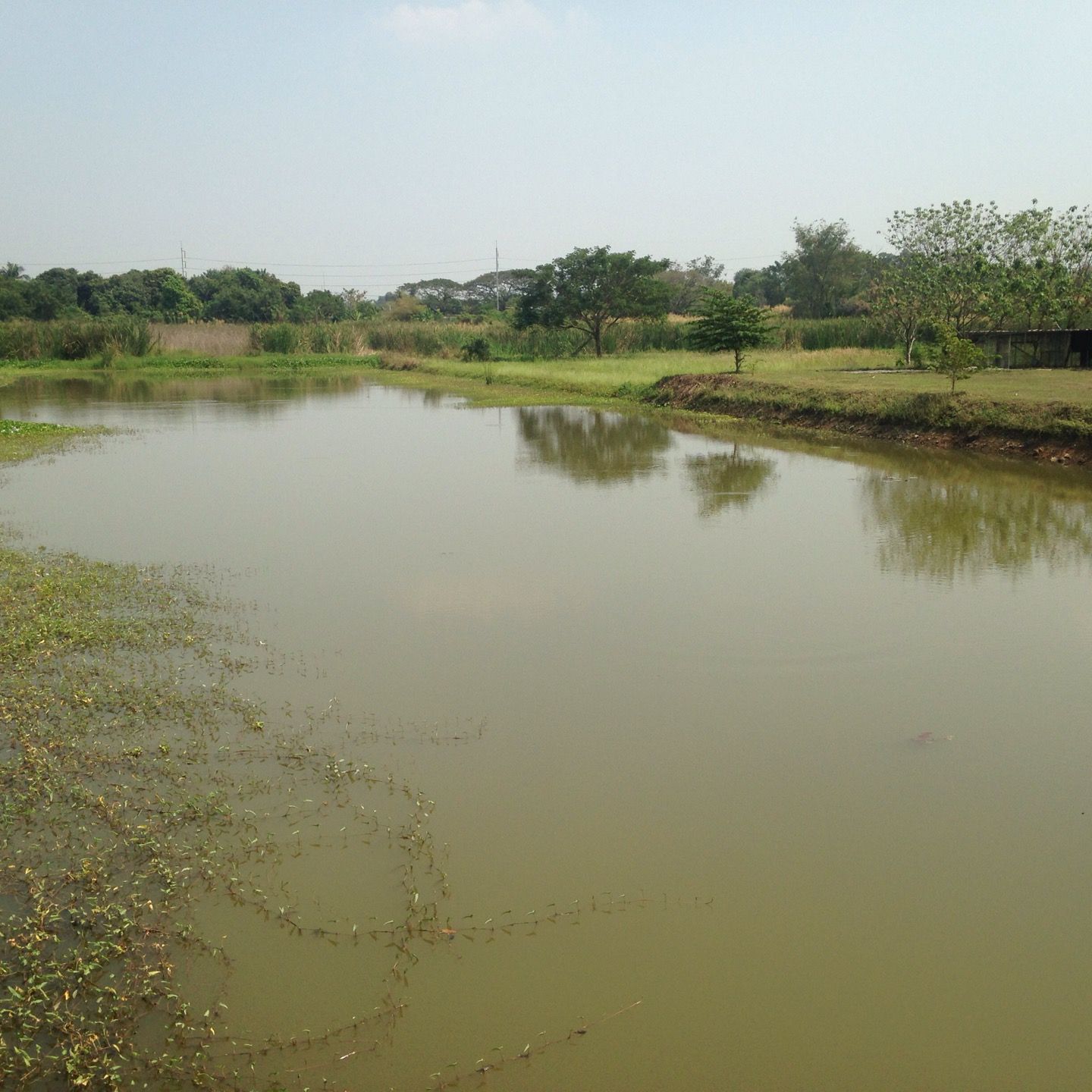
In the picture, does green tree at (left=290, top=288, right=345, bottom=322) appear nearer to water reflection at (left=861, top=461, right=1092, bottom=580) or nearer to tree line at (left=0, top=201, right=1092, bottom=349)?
tree line at (left=0, top=201, right=1092, bottom=349)

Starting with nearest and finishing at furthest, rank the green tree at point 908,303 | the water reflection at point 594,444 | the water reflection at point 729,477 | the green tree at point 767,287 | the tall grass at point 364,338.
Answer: the water reflection at point 729,477, the water reflection at point 594,444, the green tree at point 908,303, the tall grass at point 364,338, the green tree at point 767,287

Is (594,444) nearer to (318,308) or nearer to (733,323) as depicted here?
(733,323)

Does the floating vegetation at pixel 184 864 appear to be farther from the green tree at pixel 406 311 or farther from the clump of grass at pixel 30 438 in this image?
the green tree at pixel 406 311

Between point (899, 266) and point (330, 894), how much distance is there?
90.4 feet

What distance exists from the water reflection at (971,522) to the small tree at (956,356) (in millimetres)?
3160

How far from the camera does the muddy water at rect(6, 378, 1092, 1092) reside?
2.78 meters

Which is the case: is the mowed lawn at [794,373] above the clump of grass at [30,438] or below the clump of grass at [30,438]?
above

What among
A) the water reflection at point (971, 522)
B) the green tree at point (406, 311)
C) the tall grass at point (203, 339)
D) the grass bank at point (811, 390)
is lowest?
the water reflection at point (971, 522)

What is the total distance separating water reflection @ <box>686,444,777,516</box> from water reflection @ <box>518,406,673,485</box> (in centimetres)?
56

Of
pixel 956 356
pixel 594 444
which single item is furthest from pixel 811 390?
pixel 594 444

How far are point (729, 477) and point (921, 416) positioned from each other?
412 centimetres

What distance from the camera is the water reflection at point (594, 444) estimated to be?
12172mm

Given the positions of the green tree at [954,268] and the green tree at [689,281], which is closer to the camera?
the green tree at [954,268]


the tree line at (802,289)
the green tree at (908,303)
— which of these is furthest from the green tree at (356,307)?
the green tree at (908,303)
